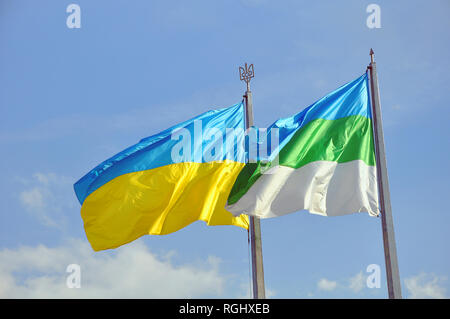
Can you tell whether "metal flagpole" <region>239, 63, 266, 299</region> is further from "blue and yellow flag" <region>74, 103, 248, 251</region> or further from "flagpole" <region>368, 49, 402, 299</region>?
A: "flagpole" <region>368, 49, 402, 299</region>

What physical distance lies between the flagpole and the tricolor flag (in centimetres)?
47

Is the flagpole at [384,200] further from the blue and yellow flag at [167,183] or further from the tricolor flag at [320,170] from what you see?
the blue and yellow flag at [167,183]

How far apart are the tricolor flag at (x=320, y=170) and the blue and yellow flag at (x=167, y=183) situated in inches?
65.9

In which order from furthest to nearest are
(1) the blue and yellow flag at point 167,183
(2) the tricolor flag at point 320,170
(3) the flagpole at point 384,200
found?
(1) the blue and yellow flag at point 167,183
(2) the tricolor flag at point 320,170
(3) the flagpole at point 384,200

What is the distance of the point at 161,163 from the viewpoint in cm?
1783

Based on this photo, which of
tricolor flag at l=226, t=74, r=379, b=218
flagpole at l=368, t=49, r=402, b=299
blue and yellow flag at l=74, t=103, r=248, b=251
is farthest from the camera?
blue and yellow flag at l=74, t=103, r=248, b=251

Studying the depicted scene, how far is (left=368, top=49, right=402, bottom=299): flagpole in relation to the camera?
13609 millimetres

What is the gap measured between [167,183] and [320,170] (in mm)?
4562

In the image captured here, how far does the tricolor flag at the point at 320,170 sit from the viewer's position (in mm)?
15016

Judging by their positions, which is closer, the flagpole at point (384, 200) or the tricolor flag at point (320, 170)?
the flagpole at point (384, 200)

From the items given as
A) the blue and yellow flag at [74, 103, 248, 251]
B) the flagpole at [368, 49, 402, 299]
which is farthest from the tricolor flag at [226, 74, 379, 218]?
the blue and yellow flag at [74, 103, 248, 251]

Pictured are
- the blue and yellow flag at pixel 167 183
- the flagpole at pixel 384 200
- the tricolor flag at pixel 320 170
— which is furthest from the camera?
the blue and yellow flag at pixel 167 183

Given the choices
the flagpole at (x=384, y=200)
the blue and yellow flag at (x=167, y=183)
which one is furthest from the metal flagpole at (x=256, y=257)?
the flagpole at (x=384, y=200)

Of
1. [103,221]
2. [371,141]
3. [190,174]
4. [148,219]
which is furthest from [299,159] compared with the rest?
[103,221]
